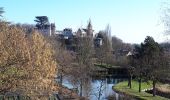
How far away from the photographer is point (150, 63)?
49656mm

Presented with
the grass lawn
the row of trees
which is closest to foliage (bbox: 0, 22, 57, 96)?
the grass lawn

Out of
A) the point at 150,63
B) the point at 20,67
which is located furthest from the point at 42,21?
the point at 20,67

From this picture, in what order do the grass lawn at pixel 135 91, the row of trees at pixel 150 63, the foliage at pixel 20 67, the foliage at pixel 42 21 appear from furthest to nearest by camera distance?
the foliage at pixel 42 21, the row of trees at pixel 150 63, the grass lawn at pixel 135 91, the foliage at pixel 20 67

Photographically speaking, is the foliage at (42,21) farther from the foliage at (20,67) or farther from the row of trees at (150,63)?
the foliage at (20,67)

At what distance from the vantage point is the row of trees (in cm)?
4767

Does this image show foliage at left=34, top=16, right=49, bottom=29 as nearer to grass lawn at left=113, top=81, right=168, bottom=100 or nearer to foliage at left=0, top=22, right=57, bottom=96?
grass lawn at left=113, top=81, right=168, bottom=100

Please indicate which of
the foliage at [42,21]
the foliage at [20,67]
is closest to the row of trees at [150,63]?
the foliage at [20,67]

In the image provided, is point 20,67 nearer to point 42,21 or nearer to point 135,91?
point 135,91

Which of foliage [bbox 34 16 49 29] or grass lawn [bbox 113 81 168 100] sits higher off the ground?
foliage [bbox 34 16 49 29]

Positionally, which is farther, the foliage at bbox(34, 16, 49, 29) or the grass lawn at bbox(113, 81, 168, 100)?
the foliage at bbox(34, 16, 49, 29)

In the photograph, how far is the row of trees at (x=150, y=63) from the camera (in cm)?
4767

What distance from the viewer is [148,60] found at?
50469 millimetres

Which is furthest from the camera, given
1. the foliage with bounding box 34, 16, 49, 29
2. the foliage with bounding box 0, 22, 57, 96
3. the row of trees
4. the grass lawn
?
the foliage with bounding box 34, 16, 49, 29

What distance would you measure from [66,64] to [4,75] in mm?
32546
